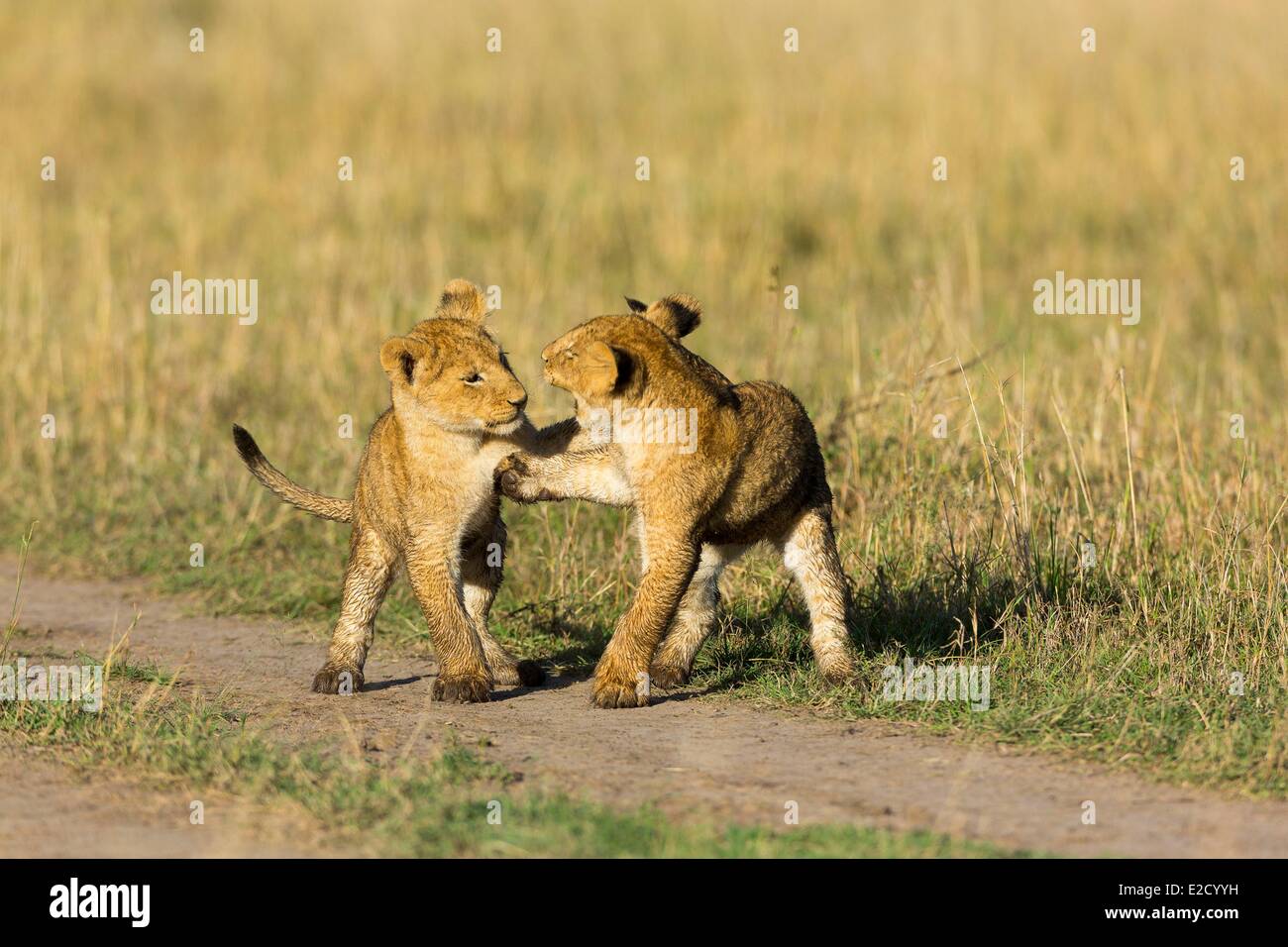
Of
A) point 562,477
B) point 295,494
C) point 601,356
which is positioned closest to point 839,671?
point 562,477

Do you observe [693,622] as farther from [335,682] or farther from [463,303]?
[463,303]

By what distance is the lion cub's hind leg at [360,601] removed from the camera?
713 centimetres

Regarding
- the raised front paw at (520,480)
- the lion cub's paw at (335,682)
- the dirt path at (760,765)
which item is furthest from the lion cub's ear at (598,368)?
the lion cub's paw at (335,682)

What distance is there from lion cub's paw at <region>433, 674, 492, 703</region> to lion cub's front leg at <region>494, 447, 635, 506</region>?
2.35 ft

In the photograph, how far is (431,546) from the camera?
6.68 m

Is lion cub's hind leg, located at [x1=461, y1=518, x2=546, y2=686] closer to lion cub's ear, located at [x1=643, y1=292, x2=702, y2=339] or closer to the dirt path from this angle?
the dirt path

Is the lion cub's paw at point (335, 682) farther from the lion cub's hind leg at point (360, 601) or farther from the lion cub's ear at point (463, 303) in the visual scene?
the lion cub's ear at point (463, 303)

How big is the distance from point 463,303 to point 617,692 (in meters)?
1.69

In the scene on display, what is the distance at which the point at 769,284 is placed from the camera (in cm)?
1358

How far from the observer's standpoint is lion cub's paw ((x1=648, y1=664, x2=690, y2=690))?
275 inches

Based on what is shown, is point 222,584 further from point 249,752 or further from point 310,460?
point 249,752

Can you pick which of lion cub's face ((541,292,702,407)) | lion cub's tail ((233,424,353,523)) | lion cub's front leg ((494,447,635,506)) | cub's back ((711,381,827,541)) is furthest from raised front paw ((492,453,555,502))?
lion cub's tail ((233,424,353,523))

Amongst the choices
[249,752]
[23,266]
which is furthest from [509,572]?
[23,266]
